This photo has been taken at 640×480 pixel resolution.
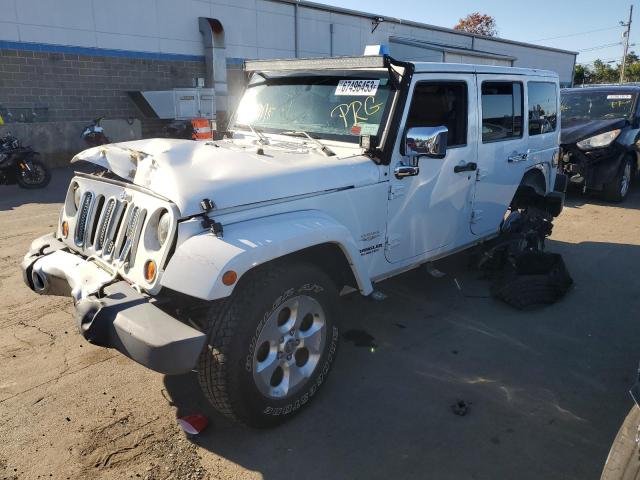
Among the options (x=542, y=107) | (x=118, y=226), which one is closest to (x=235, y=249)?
(x=118, y=226)

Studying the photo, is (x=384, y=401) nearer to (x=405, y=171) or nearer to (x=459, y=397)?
(x=459, y=397)

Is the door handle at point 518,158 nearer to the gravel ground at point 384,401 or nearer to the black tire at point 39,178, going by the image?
the gravel ground at point 384,401

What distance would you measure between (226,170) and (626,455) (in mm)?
2343

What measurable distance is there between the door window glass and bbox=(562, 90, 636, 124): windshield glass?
659 centimetres

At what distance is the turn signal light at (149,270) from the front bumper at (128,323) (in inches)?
3.9

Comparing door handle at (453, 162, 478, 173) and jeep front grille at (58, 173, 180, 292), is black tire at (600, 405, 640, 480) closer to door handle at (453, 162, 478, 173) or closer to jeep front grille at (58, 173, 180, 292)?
jeep front grille at (58, 173, 180, 292)

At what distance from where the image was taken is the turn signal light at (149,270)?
2641 millimetres

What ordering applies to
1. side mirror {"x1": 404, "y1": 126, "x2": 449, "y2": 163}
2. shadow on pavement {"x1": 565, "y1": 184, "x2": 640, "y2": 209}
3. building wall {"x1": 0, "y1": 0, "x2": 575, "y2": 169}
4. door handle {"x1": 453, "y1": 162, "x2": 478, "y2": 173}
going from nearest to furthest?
side mirror {"x1": 404, "y1": 126, "x2": 449, "y2": 163}
door handle {"x1": 453, "y1": 162, "x2": 478, "y2": 173}
shadow on pavement {"x1": 565, "y1": 184, "x2": 640, "y2": 209}
building wall {"x1": 0, "y1": 0, "x2": 575, "y2": 169}

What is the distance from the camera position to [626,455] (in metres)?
1.90

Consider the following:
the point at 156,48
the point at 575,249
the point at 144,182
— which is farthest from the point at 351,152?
the point at 156,48

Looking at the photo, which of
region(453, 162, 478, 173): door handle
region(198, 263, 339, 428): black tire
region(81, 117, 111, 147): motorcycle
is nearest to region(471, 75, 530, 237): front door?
region(453, 162, 478, 173): door handle

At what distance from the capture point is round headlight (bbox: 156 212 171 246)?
2713 millimetres

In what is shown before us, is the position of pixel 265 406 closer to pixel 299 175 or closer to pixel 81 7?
pixel 299 175

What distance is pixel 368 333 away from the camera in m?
4.08
